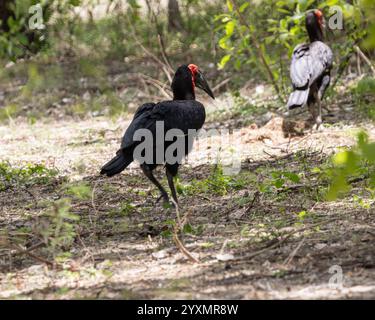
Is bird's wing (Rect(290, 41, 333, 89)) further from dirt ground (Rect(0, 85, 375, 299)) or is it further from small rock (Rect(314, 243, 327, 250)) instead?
small rock (Rect(314, 243, 327, 250))

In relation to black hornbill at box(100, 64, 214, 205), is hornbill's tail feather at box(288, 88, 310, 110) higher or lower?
higher

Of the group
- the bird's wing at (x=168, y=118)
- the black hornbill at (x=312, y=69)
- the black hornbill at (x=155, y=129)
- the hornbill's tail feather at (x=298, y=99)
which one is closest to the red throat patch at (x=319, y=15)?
the black hornbill at (x=312, y=69)

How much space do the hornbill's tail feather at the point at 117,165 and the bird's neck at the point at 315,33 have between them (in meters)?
4.44

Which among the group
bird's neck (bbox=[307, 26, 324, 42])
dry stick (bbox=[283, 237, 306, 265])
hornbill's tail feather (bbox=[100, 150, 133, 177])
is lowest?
dry stick (bbox=[283, 237, 306, 265])

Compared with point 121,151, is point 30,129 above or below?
above

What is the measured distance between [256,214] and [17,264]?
1.76 metres

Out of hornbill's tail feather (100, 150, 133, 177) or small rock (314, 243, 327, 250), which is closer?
small rock (314, 243, 327, 250)

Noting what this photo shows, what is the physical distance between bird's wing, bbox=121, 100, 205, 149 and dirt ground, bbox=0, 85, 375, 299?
2.00 feet

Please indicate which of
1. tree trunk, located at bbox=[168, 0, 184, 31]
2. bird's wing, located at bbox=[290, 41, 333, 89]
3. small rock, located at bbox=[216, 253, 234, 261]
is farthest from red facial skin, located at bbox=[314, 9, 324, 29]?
small rock, located at bbox=[216, 253, 234, 261]

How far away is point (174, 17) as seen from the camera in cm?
1372

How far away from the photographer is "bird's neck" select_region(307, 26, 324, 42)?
9422 mm
